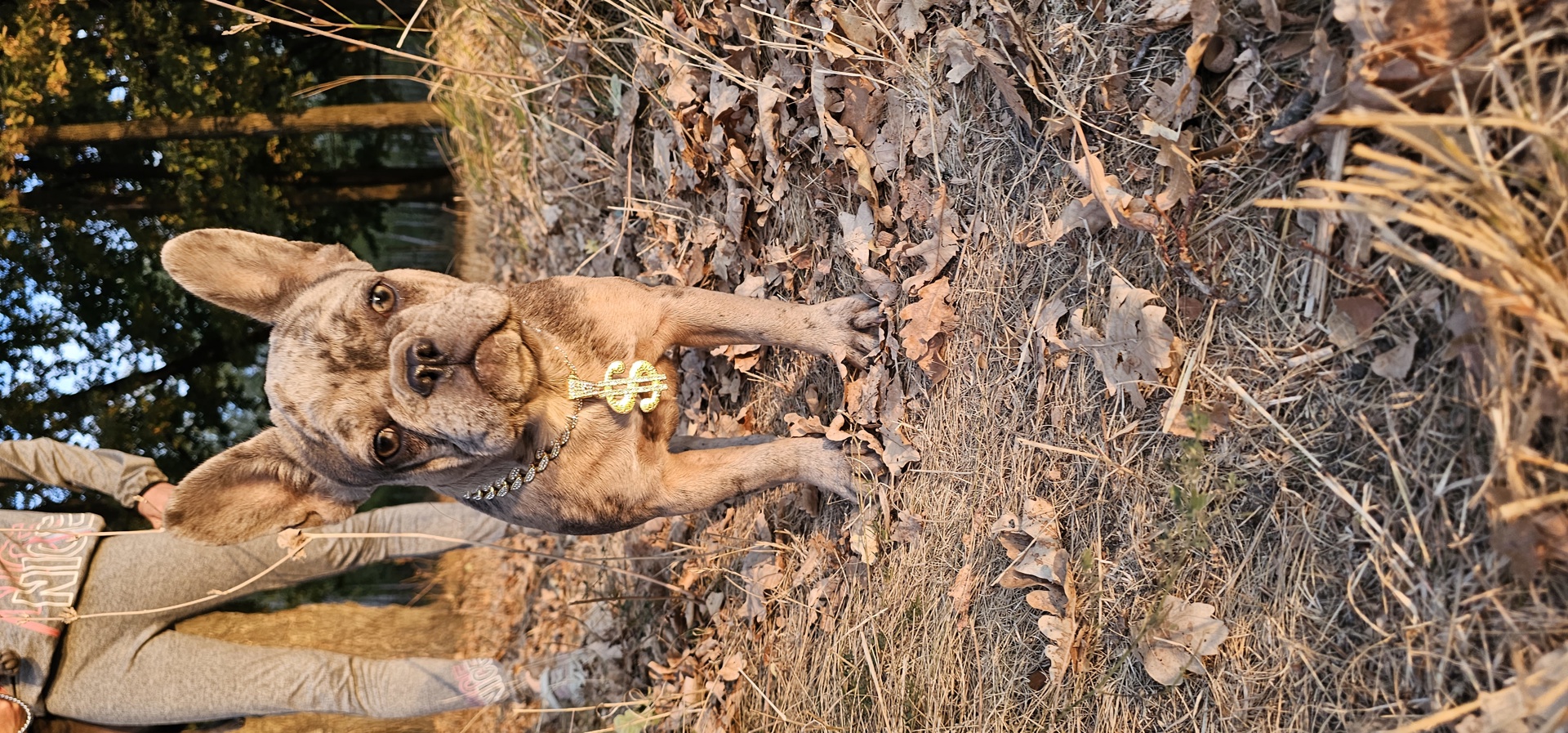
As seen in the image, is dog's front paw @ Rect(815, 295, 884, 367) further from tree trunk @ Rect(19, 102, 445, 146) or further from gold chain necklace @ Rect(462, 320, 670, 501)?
tree trunk @ Rect(19, 102, 445, 146)

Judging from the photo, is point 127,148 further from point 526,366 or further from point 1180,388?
point 1180,388

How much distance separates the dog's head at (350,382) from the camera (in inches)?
116

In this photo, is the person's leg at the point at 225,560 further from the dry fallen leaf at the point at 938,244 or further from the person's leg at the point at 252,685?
the dry fallen leaf at the point at 938,244

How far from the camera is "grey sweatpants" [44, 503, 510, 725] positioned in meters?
4.75

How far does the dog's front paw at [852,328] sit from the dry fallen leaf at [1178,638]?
1.44 meters

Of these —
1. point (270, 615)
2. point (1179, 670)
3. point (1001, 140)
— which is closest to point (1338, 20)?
point (1001, 140)

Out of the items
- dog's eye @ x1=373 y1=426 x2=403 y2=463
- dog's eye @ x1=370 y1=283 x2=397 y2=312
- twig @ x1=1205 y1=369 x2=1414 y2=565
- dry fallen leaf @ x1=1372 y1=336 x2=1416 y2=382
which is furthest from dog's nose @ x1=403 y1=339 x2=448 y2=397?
dry fallen leaf @ x1=1372 y1=336 x2=1416 y2=382

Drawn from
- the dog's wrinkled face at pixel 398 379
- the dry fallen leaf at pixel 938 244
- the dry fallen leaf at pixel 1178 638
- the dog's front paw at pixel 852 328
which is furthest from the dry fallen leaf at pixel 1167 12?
the dog's wrinkled face at pixel 398 379

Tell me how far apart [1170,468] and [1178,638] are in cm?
46

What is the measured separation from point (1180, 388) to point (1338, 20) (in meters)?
0.96

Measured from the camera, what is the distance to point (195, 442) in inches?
293

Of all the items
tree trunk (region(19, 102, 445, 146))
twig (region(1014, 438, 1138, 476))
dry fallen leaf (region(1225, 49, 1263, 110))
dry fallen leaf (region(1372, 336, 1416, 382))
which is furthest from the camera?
tree trunk (region(19, 102, 445, 146))

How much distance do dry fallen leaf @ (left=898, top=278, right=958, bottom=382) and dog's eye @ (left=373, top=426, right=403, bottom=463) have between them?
6.00ft

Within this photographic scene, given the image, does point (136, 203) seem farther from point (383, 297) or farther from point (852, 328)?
point (852, 328)
